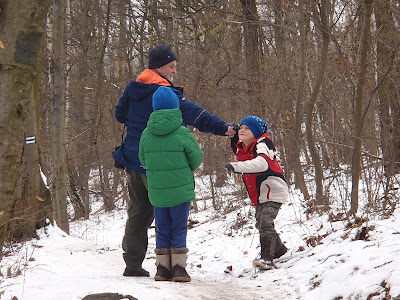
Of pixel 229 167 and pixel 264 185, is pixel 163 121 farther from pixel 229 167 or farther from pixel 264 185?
pixel 264 185

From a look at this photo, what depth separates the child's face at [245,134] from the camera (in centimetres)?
466

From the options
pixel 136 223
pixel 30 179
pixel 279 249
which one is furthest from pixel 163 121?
pixel 30 179

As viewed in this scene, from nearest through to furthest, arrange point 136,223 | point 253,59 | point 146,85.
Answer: point 146,85, point 136,223, point 253,59

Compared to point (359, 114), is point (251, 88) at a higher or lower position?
higher

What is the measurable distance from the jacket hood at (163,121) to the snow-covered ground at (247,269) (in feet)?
4.26

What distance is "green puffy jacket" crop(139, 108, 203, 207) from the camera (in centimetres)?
401

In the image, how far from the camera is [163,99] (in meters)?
4.05

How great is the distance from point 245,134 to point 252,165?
0.46 meters

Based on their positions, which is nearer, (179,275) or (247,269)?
(179,275)

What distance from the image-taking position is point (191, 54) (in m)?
10.8

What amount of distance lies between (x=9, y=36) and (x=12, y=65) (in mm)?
161

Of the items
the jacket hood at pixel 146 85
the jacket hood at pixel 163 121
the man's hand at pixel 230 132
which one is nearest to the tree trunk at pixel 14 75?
the jacket hood at pixel 163 121

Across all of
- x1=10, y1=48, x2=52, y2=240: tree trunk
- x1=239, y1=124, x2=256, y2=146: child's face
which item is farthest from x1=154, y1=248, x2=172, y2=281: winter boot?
x1=10, y1=48, x2=52, y2=240: tree trunk

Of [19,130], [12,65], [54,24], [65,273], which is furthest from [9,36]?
[54,24]
